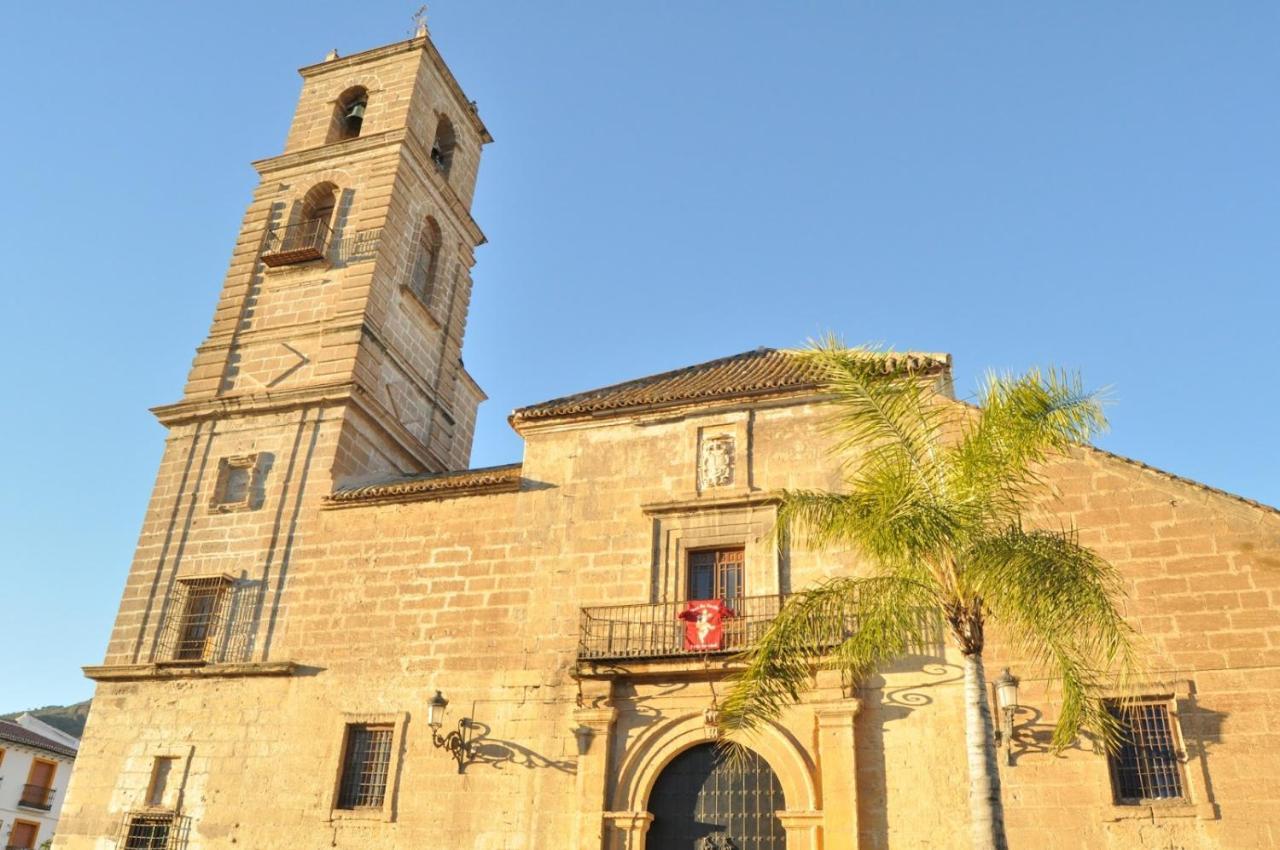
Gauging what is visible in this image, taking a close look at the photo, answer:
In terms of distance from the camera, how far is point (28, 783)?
1305 inches

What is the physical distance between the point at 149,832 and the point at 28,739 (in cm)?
2320

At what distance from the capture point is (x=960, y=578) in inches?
372

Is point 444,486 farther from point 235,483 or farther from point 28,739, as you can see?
point 28,739

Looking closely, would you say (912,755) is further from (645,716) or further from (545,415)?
(545,415)

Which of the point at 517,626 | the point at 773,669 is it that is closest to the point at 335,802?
the point at 517,626

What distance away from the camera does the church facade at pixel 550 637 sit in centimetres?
1136

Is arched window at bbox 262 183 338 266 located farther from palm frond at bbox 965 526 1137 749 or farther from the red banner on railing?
palm frond at bbox 965 526 1137 749

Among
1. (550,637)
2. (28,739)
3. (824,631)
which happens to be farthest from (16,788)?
(824,631)

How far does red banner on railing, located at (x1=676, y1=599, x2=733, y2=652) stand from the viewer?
42.4 ft

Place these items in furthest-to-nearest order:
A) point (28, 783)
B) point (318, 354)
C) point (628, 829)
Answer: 1. point (28, 783)
2. point (318, 354)
3. point (628, 829)

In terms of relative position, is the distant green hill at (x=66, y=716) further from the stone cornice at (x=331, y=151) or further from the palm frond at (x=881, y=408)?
the palm frond at (x=881, y=408)

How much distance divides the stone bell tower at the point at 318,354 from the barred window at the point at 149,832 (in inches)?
87.8

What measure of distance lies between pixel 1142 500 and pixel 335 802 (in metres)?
10.7

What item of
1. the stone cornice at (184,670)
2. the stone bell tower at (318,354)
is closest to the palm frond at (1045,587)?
the stone cornice at (184,670)
